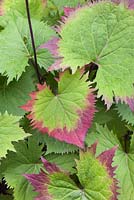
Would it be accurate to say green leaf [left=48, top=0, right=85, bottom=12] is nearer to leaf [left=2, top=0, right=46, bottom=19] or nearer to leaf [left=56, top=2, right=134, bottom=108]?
leaf [left=2, top=0, right=46, bottom=19]

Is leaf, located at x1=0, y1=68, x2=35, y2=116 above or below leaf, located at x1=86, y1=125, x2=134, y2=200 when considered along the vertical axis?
above

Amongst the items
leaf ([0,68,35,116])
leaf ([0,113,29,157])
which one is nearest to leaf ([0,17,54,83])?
leaf ([0,68,35,116])

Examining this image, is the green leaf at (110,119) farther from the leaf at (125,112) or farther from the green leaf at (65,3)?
the green leaf at (65,3)

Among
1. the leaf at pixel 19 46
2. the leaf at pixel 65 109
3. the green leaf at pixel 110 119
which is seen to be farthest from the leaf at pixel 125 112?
the leaf at pixel 19 46

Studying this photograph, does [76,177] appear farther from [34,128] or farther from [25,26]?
[25,26]

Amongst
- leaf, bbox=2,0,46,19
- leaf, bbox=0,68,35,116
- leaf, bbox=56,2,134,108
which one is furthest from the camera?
leaf, bbox=2,0,46,19

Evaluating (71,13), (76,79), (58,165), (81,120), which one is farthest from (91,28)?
(58,165)

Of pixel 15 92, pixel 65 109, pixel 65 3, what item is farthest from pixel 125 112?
pixel 65 3

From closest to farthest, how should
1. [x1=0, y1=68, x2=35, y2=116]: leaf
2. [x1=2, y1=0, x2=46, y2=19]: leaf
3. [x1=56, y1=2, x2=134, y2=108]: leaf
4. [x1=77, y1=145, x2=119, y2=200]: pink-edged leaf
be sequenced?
[x1=77, y1=145, x2=119, y2=200]: pink-edged leaf < [x1=56, y1=2, x2=134, y2=108]: leaf < [x1=0, y1=68, x2=35, y2=116]: leaf < [x1=2, y1=0, x2=46, y2=19]: leaf
